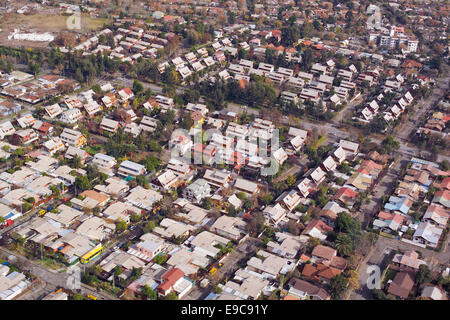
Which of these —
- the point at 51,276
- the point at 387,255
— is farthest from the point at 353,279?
the point at 51,276

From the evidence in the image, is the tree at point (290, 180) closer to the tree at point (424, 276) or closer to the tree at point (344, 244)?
the tree at point (344, 244)

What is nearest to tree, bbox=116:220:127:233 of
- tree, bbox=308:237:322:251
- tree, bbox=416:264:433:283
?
tree, bbox=308:237:322:251

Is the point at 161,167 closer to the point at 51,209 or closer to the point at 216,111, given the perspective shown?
the point at 51,209

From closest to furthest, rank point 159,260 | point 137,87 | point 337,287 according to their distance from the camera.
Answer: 1. point 337,287
2. point 159,260
3. point 137,87

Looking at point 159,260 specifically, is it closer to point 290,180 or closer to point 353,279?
point 353,279

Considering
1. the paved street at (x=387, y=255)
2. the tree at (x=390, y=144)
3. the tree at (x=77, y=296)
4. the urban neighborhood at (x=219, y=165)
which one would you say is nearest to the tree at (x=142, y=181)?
the urban neighborhood at (x=219, y=165)
